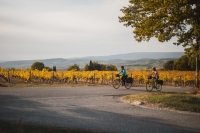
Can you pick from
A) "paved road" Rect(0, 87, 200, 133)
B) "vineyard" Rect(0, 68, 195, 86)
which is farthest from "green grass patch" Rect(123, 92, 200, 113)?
"vineyard" Rect(0, 68, 195, 86)

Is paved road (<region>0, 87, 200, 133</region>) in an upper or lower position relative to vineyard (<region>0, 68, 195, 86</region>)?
lower

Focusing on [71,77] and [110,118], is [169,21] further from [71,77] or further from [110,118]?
[71,77]

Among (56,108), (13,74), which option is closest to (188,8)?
(56,108)

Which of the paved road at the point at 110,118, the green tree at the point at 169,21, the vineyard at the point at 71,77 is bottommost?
the paved road at the point at 110,118

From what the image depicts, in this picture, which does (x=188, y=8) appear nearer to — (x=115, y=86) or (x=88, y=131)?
(x=115, y=86)

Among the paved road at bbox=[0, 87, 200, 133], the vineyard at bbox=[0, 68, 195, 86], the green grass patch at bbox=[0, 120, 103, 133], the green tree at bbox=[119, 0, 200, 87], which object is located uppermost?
the green tree at bbox=[119, 0, 200, 87]

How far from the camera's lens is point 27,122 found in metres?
7.99

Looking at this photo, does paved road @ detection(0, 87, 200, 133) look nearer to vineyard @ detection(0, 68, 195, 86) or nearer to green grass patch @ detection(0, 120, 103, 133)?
→ green grass patch @ detection(0, 120, 103, 133)

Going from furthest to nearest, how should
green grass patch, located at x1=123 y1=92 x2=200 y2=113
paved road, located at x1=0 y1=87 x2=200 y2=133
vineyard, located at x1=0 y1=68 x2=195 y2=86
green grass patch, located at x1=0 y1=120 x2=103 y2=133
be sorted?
vineyard, located at x1=0 y1=68 x2=195 y2=86
green grass patch, located at x1=123 y1=92 x2=200 y2=113
paved road, located at x1=0 y1=87 x2=200 y2=133
green grass patch, located at x1=0 y1=120 x2=103 y2=133

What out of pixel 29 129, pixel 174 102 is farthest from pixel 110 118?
pixel 174 102

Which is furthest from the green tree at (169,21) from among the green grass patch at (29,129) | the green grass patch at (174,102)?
the green grass patch at (29,129)

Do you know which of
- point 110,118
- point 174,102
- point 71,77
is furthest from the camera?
point 71,77

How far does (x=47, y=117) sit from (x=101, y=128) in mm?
2705

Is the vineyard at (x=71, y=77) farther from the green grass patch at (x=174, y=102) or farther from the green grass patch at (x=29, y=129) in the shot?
the green grass patch at (x=29, y=129)
